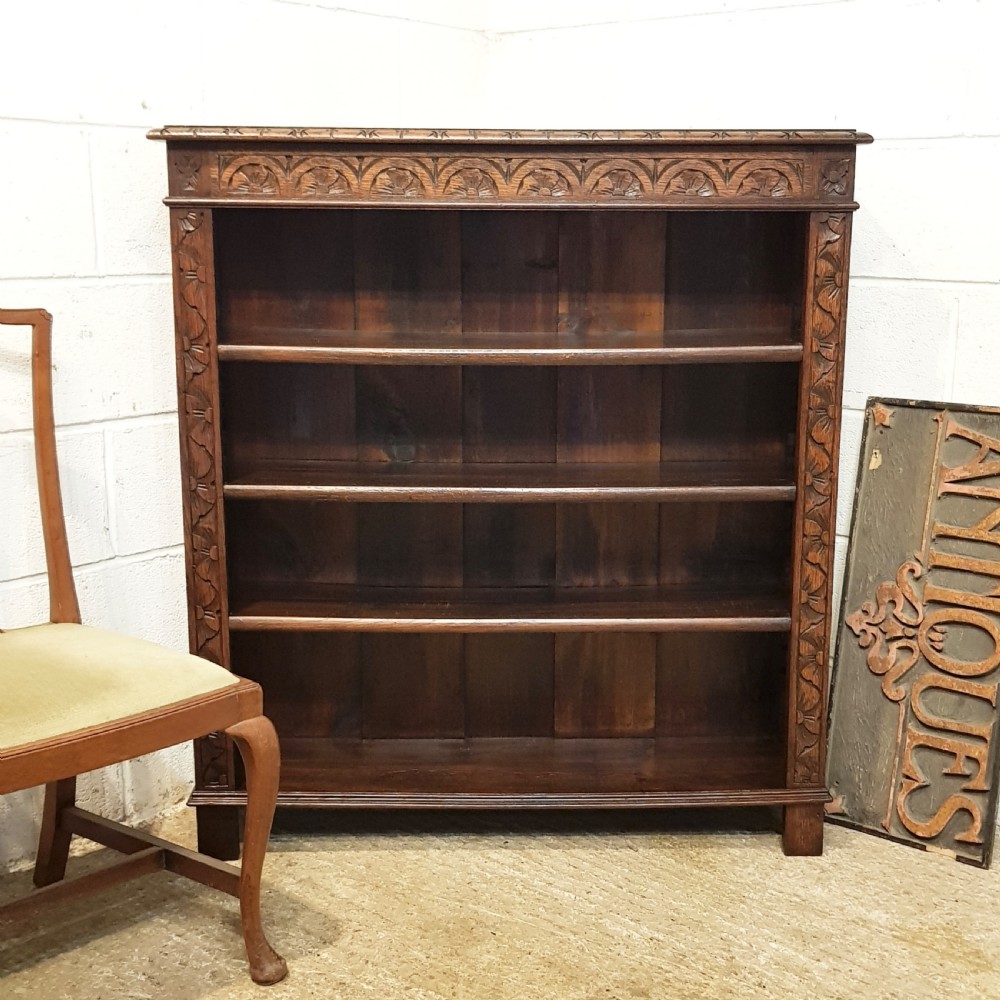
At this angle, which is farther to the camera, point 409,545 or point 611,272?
point 409,545

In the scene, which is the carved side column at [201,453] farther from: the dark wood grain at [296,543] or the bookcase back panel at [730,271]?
the bookcase back panel at [730,271]

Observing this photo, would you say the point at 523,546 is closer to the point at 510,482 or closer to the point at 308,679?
the point at 510,482

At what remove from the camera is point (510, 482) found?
7.44 feet

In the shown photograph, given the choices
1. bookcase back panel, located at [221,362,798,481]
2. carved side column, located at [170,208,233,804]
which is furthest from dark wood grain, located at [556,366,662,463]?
carved side column, located at [170,208,233,804]

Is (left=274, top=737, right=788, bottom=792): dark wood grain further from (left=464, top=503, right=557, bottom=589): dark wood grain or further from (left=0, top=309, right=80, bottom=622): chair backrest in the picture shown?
(left=0, top=309, right=80, bottom=622): chair backrest

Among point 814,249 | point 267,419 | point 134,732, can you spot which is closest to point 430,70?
point 267,419

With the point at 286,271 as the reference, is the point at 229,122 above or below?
above

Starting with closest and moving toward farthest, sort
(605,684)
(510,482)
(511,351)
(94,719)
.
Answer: (94,719) < (511,351) < (510,482) < (605,684)

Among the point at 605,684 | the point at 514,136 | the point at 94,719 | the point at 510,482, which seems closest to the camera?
the point at 94,719

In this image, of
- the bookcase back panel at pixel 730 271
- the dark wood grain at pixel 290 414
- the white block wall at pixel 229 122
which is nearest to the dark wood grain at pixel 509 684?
the dark wood grain at pixel 290 414

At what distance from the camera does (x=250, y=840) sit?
1882 mm

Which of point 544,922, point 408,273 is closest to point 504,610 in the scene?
point 544,922

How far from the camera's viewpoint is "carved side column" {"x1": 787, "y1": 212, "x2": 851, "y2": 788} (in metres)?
2.12

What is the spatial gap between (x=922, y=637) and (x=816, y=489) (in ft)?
1.43
